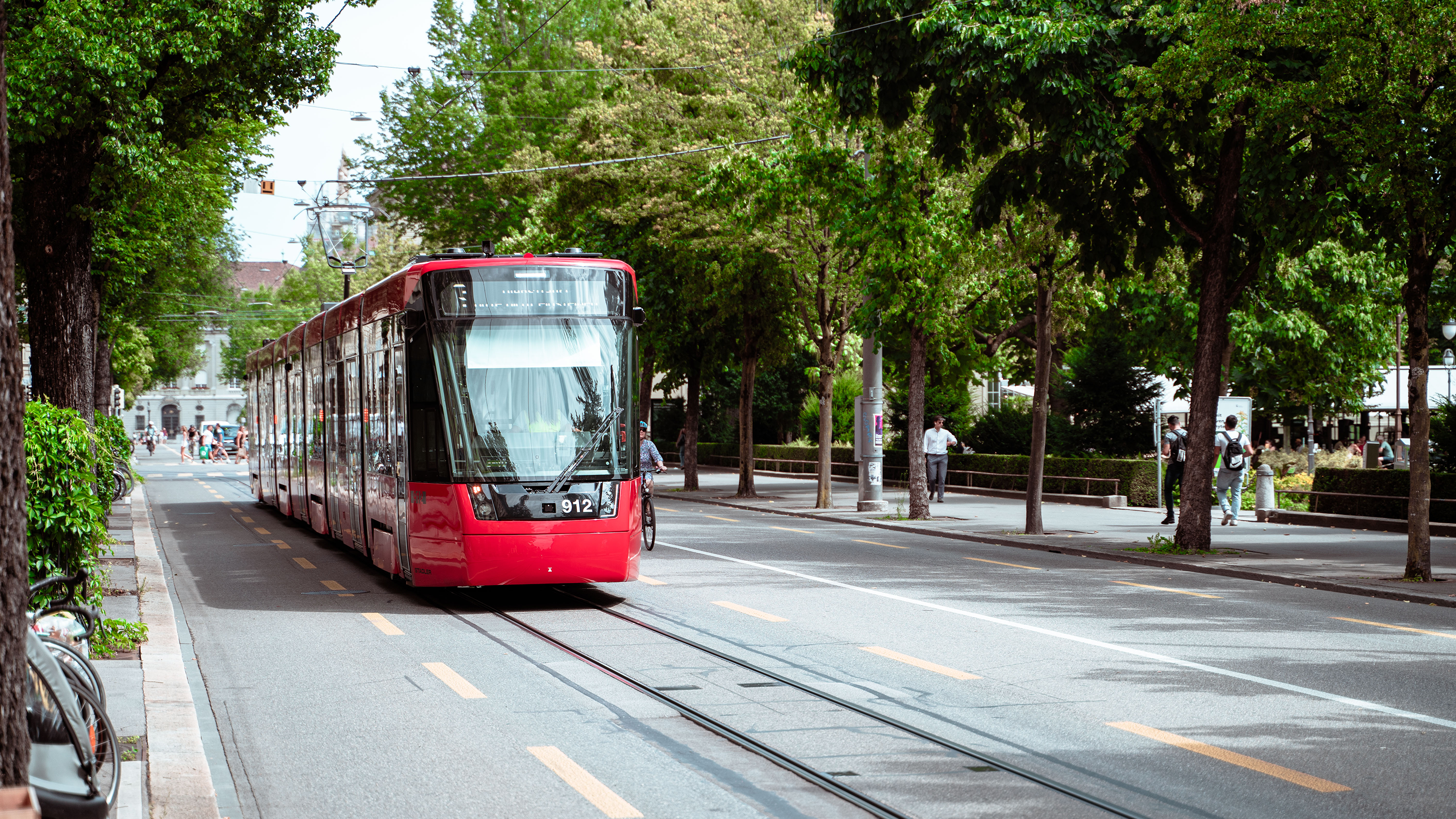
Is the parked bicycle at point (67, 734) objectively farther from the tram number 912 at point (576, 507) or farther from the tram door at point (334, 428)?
the tram door at point (334, 428)

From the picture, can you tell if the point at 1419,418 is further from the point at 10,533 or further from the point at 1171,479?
the point at 10,533

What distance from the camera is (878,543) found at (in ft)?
67.3

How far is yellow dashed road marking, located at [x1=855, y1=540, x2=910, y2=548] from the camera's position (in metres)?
19.9

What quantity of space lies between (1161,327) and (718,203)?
16331mm

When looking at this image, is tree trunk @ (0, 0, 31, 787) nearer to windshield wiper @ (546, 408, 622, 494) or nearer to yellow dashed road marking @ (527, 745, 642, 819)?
yellow dashed road marking @ (527, 745, 642, 819)

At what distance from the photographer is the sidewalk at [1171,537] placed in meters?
15.0

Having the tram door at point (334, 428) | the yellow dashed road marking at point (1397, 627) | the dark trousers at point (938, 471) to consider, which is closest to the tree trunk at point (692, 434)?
the dark trousers at point (938, 471)

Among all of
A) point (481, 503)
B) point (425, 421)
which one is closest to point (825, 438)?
point (425, 421)

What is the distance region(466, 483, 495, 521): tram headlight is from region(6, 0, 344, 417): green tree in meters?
7.14

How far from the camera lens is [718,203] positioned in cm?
2727

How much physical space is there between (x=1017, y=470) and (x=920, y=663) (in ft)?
78.2

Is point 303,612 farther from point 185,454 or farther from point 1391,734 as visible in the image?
point 185,454

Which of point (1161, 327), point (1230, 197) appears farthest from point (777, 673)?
point (1161, 327)

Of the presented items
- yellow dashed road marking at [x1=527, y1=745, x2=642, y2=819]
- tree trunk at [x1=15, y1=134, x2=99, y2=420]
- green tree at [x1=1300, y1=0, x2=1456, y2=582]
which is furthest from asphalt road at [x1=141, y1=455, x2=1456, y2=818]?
tree trunk at [x1=15, y1=134, x2=99, y2=420]
